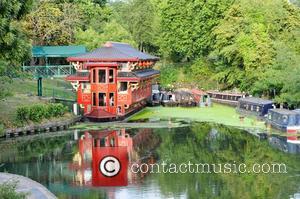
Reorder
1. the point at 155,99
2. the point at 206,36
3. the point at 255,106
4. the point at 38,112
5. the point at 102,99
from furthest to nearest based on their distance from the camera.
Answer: the point at 206,36, the point at 155,99, the point at 255,106, the point at 102,99, the point at 38,112

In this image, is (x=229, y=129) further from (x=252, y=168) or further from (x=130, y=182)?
(x=130, y=182)

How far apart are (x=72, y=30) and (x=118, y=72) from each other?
19768mm

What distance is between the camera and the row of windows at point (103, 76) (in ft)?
139

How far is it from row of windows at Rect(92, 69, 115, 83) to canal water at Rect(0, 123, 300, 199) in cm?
600

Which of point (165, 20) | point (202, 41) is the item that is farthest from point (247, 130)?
point (165, 20)

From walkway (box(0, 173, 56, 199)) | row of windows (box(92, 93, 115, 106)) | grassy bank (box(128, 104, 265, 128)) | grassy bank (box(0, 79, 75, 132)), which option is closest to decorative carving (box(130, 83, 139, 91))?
row of windows (box(92, 93, 115, 106))

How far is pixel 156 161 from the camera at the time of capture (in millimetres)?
29031

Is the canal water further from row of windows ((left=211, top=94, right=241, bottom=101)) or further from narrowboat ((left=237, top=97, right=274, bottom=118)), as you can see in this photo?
row of windows ((left=211, top=94, right=241, bottom=101))

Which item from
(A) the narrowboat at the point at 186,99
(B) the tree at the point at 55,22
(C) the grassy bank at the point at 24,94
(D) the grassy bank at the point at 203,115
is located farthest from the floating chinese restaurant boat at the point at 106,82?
(B) the tree at the point at 55,22

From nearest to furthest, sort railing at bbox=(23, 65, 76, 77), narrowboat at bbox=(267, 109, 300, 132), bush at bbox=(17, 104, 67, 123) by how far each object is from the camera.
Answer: narrowboat at bbox=(267, 109, 300, 132) → bush at bbox=(17, 104, 67, 123) → railing at bbox=(23, 65, 76, 77)

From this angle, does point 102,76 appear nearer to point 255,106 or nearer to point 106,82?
point 106,82

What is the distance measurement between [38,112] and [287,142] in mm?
16357

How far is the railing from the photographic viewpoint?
48281mm

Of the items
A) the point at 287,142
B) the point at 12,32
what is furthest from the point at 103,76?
the point at 12,32
